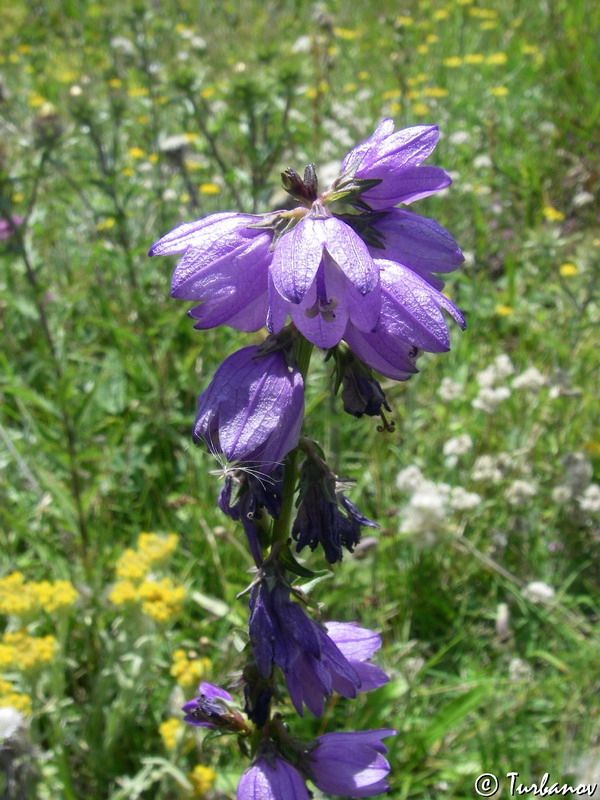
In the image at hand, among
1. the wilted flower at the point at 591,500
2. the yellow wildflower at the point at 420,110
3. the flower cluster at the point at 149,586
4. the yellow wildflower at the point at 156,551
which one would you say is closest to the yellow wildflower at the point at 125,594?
the flower cluster at the point at 149,586

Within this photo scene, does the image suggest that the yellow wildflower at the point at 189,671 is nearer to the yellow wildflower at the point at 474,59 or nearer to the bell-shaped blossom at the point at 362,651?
the bell-shaped blossom at the point at 362,651

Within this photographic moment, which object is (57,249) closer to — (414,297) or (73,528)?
(73,528)

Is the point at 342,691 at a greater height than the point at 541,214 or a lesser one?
lesser

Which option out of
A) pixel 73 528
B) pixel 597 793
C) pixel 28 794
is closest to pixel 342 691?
pixel 597 793

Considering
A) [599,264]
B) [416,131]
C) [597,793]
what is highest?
[416,131]

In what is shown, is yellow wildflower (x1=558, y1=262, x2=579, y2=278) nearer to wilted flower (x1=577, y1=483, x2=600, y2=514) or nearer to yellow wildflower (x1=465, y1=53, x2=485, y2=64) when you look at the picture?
wilted flower (x1=577, y1=483, x2=600, y2=514)

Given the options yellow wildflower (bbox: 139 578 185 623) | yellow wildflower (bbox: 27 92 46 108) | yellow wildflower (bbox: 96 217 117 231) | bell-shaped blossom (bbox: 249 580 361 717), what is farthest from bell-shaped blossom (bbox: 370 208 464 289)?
yellow wildflower (bbox: 27 92 46 108)

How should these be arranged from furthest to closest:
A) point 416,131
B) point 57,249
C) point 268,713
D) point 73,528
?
1. point 57,249
2. point 73,528
3. point 268,713
4. point 416,131
